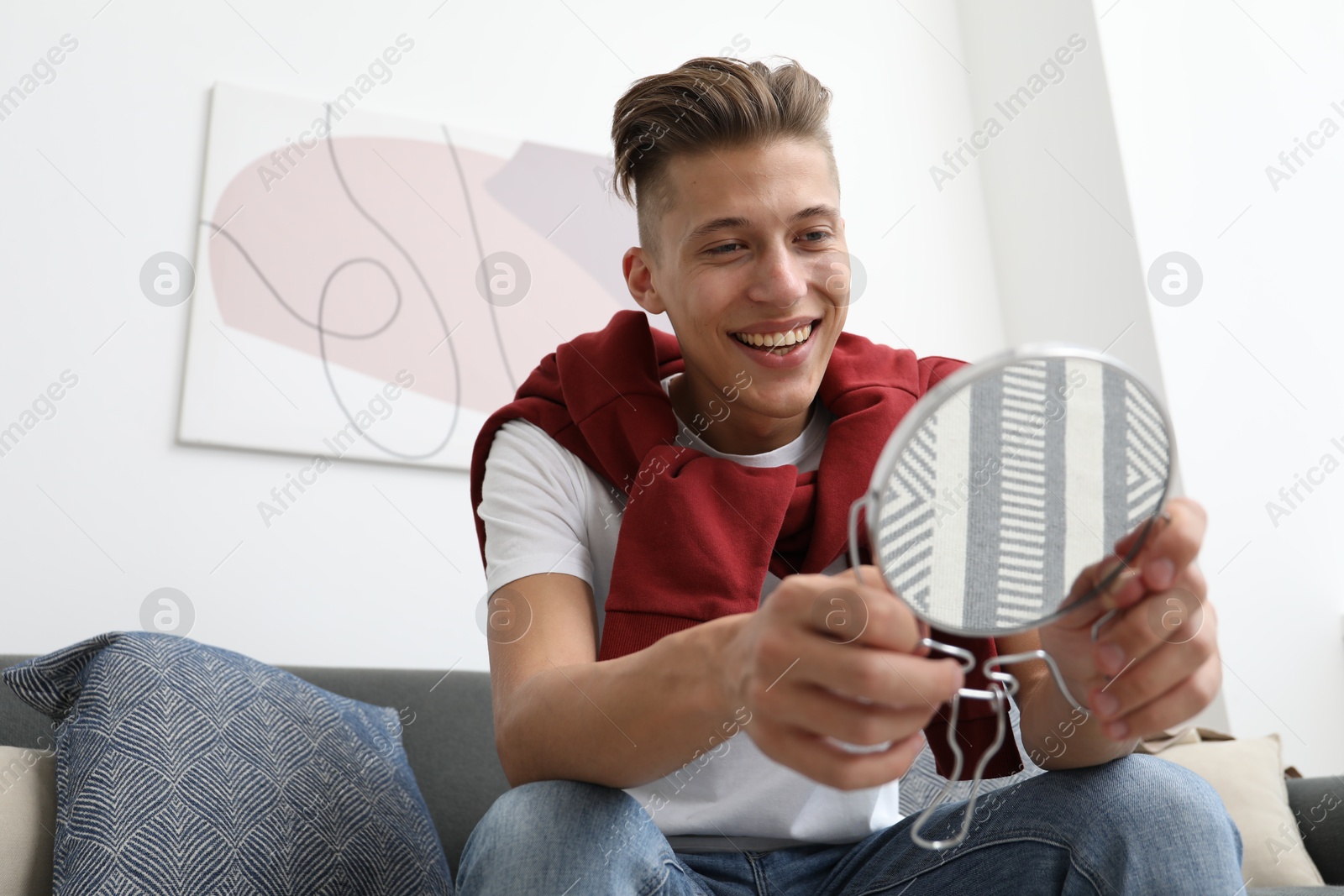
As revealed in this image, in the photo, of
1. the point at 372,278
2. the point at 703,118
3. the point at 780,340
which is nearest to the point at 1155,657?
the point at 780,340

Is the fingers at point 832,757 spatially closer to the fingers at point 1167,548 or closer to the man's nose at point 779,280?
the fingers at point 1167,548

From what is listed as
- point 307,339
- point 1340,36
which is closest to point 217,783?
point 307,339

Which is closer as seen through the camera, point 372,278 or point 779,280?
point 779,280

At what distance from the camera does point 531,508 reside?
1.17m

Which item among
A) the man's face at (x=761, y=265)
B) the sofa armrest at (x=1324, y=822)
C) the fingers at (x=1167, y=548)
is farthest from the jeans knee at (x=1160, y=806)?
the sofa armrest at (x=1324, y=822)

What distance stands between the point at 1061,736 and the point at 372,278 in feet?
5.27

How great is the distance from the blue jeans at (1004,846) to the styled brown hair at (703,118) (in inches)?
30.0

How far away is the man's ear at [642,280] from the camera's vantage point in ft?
4.57

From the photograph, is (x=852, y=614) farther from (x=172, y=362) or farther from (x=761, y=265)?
(x=172, y=362)

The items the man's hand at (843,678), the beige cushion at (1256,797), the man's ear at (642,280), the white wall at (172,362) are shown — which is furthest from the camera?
the white wall at (172,362)

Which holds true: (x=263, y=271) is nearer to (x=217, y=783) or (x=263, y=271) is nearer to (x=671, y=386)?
(x=671, y=386)

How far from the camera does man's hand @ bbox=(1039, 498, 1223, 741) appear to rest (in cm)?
74

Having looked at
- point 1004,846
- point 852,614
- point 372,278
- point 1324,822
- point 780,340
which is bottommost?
point 1324,822

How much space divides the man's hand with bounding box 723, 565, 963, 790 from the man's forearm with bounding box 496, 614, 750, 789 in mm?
93
